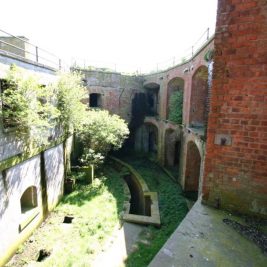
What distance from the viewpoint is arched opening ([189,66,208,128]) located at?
34.2 ft

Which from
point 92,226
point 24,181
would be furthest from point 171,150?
point 24,181

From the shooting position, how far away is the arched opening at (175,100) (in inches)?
514

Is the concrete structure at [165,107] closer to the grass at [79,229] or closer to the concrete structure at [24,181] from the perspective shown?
the grass at [79,229]

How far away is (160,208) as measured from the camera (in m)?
Result: 9.70

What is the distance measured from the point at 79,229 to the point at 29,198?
7.64 ft

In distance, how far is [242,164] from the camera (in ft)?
10.00

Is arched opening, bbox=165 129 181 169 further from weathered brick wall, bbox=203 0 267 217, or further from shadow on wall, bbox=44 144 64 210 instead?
weathered brick wall, bbox=203 0 267 217

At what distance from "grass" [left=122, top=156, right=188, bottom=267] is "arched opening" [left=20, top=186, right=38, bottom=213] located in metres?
4.44

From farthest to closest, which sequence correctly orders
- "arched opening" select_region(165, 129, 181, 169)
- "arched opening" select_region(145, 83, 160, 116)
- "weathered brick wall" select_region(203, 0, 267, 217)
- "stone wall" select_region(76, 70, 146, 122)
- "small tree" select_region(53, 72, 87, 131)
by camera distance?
"arched opening" select_region(145, 83, 160, 116) < "stone wall" select_region(76, 70, 146, 122) < "arched opening" select_region(165, 129, 181, 169) < "small tree" select_region(53, 72, 87, 131) < "weathered brick wall" select_region(203, 0, 267, 217)

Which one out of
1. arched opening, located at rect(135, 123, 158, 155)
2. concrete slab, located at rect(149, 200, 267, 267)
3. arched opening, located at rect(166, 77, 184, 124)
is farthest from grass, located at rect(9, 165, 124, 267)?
arched opening, located at rect(135, 123, 158, 155)

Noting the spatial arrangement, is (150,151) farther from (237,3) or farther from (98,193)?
(237,3)

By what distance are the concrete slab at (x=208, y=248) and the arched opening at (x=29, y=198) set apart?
7.26m

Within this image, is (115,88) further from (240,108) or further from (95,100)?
(240,108)

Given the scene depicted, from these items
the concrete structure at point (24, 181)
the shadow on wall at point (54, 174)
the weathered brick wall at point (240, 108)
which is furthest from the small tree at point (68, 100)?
the weathered brick wall at point (240, 108)
